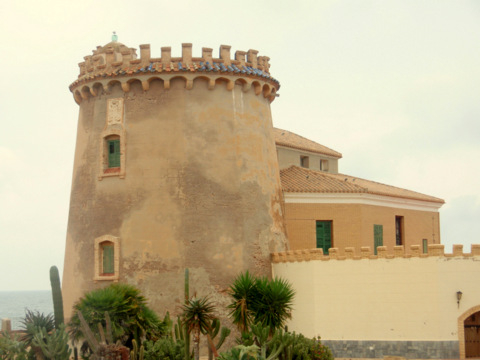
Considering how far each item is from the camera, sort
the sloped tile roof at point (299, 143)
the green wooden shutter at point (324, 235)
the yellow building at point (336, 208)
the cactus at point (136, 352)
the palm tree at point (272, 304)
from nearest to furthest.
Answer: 1. the cactus at point (136, 352)
2. the palm tree at point (272, 304)
3. the yellow building at point (336, 208)
4. the green wooden shutter at point (324, 235)
5. the sloped tile roof at point (299, 143)

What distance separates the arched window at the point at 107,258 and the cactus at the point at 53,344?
4459 mm

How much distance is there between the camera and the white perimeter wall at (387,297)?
25.2 m

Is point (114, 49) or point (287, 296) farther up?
point (114, 49)

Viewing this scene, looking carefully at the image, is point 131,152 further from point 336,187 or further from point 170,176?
point 336,187

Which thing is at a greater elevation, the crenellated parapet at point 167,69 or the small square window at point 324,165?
the crenellated parapet at point 167,69

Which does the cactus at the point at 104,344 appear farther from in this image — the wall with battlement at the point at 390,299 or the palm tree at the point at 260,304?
the wall with battlement at the point at 390,299

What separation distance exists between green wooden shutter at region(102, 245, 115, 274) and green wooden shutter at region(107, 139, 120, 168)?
324 cm

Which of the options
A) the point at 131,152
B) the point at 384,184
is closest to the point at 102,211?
the point at 131,152

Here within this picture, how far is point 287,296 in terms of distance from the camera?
25047mm

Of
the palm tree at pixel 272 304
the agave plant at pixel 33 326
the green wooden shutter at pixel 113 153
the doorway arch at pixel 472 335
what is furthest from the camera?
the green wooden shutter at pixel 113 153

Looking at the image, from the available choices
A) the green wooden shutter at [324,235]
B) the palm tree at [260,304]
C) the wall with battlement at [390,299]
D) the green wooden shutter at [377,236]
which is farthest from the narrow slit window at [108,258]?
the green wooden shutter at [377,236]

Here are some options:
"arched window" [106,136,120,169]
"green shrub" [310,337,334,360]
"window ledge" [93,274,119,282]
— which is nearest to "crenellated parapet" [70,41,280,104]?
"arched window" [106,136,120,169]

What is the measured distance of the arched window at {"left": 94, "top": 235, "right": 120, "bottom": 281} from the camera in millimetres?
28031

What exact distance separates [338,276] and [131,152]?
363 inches
